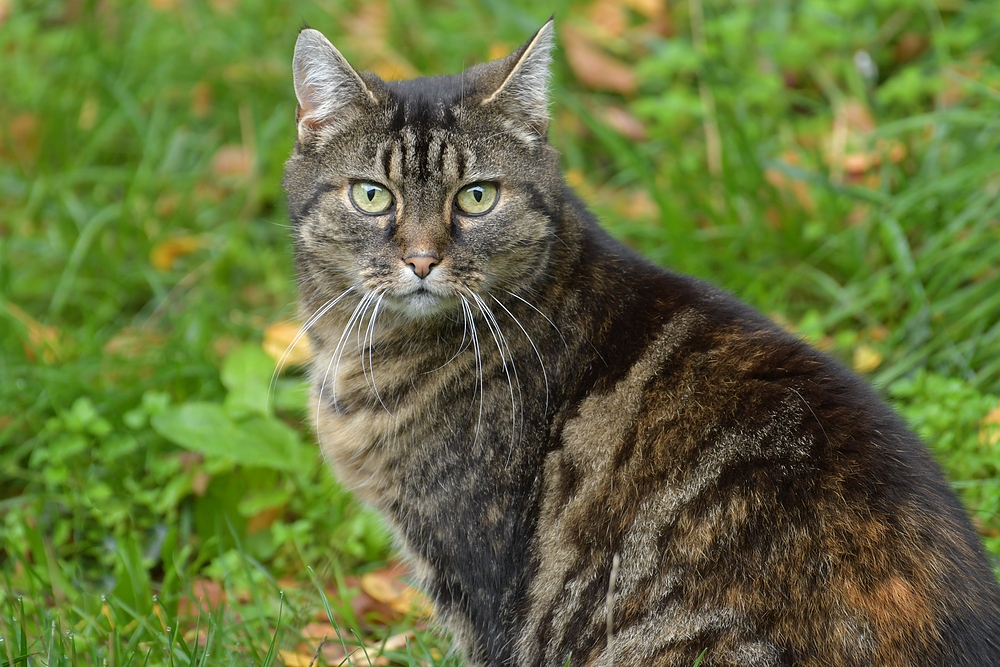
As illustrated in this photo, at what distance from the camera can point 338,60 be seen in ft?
7.82

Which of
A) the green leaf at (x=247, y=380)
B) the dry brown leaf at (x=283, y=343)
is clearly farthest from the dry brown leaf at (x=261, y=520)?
the dry brown leaf at (x=283, y=343)

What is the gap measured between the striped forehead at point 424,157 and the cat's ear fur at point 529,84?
0.54 ft

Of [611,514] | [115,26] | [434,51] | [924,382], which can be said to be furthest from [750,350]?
[115,26]

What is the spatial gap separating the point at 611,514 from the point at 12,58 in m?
4.37

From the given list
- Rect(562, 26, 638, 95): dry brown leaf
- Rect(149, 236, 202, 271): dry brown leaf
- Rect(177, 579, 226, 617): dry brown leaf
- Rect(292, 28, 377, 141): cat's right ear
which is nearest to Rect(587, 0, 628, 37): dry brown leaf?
Rect(562, 26, 638, 95): dry brown leaf

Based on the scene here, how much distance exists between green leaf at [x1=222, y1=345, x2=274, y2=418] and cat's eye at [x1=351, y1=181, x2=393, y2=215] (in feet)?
3.49

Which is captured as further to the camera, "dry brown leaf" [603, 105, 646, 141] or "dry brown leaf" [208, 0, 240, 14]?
"dry brown leaf" [208, 0, 240, 14]

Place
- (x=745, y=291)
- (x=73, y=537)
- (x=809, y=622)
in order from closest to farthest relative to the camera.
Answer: (x=809, y=622)
(x=73, y=537)
(x=745, y=291)

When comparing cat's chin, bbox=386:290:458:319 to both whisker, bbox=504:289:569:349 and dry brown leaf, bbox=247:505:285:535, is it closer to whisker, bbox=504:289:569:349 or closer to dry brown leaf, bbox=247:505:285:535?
whisker, bbox=504:289:569:349

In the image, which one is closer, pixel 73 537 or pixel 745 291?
pixel 73 537

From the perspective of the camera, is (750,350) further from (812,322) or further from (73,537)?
(73,537)

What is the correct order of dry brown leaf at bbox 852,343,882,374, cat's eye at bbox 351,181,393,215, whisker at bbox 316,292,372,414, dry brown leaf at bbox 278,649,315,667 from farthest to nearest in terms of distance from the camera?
dry brown leaf at bbox 852,343,882,374
dry brown leaf at bbox 278,649,315,667
whisker at bbox 316,292,372,414
cat's eye at bbox 351,181,393,215

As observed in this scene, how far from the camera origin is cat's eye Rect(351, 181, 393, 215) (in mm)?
2352

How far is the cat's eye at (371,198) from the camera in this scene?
7.72ft
